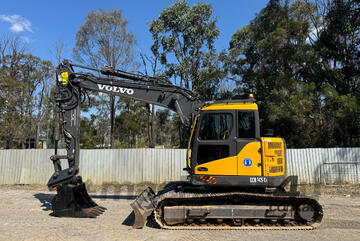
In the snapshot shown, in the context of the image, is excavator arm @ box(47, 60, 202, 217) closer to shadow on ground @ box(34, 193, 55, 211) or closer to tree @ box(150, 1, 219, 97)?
shadow on ground @ box(34, 193, 55, 211)

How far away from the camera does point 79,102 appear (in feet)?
25.9

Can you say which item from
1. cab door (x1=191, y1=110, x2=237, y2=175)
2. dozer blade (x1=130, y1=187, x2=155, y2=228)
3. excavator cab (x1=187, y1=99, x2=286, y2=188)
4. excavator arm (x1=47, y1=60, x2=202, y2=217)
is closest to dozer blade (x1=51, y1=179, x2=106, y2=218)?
excavator arm (x1=47, y1=60, x2=202, y2=217)

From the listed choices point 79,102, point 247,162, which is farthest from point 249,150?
point 79,102

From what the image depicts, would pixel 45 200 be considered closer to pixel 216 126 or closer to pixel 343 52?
pixel 216 126

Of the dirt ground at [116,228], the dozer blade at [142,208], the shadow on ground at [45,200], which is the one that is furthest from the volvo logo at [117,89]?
the shadow on ground at [45,200]

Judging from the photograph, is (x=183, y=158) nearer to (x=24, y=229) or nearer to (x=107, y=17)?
(x=24, y=229)

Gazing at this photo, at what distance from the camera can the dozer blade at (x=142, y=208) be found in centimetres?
630

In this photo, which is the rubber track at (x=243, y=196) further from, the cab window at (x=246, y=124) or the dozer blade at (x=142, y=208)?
the cab window at (x=246, y=124)

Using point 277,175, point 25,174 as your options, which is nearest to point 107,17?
point 25,174

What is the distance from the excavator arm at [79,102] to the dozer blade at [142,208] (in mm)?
1620

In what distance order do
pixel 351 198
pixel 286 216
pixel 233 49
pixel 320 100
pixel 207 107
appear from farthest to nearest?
pixel 233 49, pixel 320 100, pixel 351 198, pixel 207 107, pixel 286 216

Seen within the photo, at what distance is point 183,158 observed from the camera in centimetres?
1368

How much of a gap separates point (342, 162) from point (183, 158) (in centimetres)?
806

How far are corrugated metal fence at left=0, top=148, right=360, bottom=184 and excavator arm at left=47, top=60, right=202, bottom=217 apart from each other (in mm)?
5688
